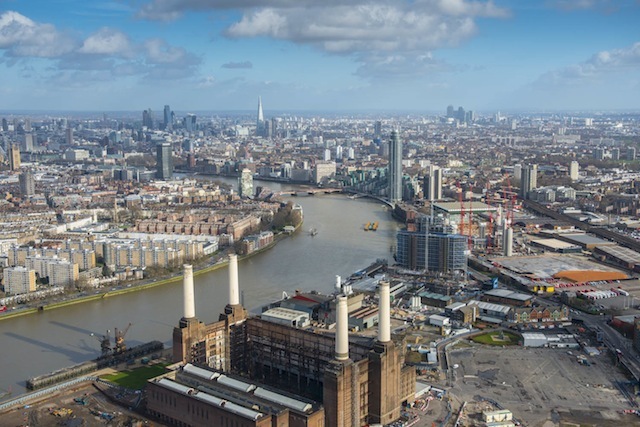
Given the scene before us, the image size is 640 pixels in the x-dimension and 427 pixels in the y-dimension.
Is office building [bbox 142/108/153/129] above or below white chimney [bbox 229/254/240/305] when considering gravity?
above

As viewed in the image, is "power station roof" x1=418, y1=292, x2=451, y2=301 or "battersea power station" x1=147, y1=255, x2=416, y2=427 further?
"power station roof" x1=418, y1=292, x2=451, y2=301

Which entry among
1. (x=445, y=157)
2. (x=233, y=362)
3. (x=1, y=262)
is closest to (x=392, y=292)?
(x=233, y=362)

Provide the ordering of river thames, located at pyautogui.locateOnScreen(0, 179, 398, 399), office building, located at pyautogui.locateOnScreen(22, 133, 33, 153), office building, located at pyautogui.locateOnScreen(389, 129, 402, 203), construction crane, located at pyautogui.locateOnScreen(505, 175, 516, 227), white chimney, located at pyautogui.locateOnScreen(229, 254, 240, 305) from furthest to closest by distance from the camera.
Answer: office building, located at pyautogui.locateOnScreen(22, 133, 33, 153) < office building, located at pyautogui.locateOnScreen(389, 129, 402, 203) < construction crane, located at pyautogui.locateOnScreen(505, 175, 516, 227) < river thames, located at pyautogui.locateOnScreen(0, 179, 398, 399) < white chimney, located at pyautogui.locateOnScreen(229, 254, 240, 305)

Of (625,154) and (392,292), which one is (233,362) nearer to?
(392,292)

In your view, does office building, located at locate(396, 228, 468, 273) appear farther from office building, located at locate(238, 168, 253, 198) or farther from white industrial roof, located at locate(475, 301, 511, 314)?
office building, located at locate(238, 168, 253, 198)

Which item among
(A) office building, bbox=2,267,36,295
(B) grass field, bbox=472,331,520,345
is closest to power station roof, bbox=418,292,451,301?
(B) grass field, bbox=472,331,520,345

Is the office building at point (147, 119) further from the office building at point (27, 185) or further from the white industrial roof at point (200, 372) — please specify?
the white industrial roof at point (200, 372)

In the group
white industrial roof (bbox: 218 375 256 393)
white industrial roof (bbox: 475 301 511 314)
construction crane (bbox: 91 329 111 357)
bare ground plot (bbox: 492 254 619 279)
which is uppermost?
white industrial roof (bbox: 218 375 256 393)

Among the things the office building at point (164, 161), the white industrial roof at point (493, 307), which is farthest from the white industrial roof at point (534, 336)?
the office building at point (164, 161)
